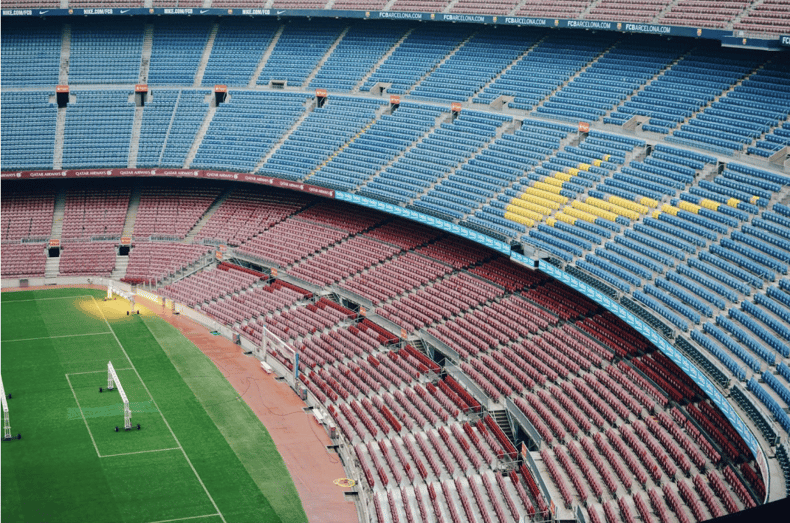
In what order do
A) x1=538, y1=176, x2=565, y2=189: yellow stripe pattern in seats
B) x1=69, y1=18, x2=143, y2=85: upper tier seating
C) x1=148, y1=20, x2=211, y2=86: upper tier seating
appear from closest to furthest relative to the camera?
1. x1=538, y1=176, x2=565, y2=189: yellow stripe pattern in seats
2. x1=69, y1=18, x2=143, y2=85: upper tier seating
3. x1=148, y1=20, x2=211, y2=86: upper tier seating

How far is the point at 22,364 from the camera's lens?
153 ft

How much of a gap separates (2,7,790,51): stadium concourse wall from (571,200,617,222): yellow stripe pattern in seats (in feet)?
36.5

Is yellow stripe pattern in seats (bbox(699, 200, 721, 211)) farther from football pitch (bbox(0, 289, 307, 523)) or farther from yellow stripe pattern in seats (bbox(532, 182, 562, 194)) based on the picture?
football pitch (bbox(0, 289, 307, 523))

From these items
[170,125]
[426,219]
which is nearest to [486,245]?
[426,219]

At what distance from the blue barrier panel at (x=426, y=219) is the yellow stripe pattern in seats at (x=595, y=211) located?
428 centimetres

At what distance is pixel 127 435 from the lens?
39.4 meters

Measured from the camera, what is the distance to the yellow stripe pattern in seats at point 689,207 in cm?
4116

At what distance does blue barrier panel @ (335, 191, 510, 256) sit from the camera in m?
46.3

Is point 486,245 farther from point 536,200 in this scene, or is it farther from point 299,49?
point 299,49

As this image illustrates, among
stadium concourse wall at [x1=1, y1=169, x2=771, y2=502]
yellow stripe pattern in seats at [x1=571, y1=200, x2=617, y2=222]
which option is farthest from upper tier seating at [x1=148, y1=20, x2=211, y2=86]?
yellow stripe pattern in seats at [x1=571, y1=200, x2=617, y2=222]

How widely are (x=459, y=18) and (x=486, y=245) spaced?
20255 mm

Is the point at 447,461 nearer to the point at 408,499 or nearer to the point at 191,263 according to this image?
the point at 408,499

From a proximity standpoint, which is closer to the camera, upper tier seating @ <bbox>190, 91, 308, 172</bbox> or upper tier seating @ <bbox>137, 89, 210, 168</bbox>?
upper tier seating @ <bbox>190, 91, 308, 172</bbox>

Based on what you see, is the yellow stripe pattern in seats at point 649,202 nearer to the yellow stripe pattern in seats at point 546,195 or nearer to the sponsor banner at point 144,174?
the yellow stripe pattern in seats at point 546,195
